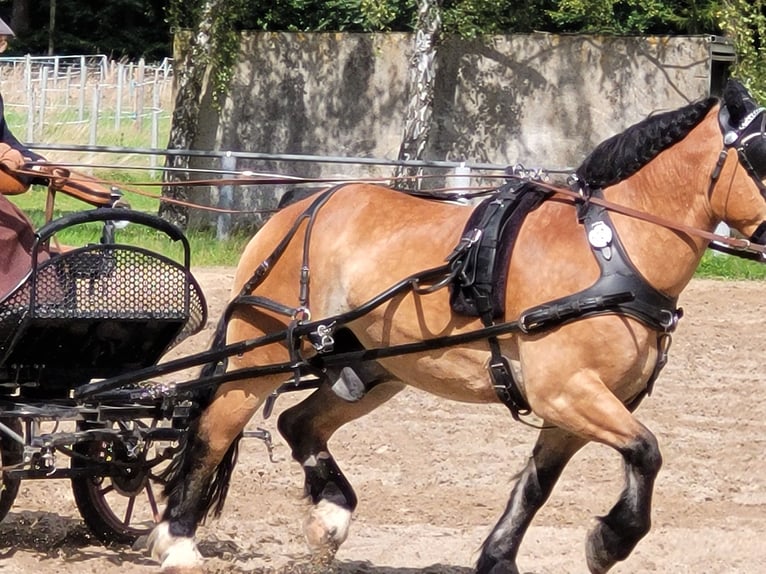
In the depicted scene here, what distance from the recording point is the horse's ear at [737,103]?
14.2 ft

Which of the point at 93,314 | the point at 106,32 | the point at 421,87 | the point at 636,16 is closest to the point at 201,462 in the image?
the point at 93,314

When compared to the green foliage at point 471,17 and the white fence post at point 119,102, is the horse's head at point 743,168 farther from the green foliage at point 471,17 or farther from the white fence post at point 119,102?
the white fence post at point 119,102

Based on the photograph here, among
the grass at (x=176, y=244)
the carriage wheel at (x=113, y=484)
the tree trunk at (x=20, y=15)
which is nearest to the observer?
the carriage wheel at (x=113, y=484)

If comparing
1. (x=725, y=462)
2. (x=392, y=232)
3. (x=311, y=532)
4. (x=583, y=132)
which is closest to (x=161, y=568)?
(x=311, y=532)

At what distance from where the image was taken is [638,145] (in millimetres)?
4582

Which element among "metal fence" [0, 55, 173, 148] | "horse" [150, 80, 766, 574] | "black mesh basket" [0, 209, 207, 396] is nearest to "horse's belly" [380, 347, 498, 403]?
"horse" [150, 80, 766, 574]

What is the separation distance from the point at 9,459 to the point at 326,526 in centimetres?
139

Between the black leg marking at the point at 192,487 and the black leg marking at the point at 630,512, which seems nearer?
the black leg marking at the point at 630,512

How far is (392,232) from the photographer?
4.94m

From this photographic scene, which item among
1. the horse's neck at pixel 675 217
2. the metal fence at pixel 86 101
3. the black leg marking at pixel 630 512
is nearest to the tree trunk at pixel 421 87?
the metal fence at pixel 86 101

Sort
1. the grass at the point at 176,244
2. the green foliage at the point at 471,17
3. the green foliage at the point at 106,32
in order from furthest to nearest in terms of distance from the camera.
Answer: the green foliage at the point at 106,32 → the green foliage at the point at 471,17 → the grass at the point at 176,244

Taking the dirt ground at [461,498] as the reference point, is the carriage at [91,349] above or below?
above

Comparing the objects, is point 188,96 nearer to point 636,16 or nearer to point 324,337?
point 324,337

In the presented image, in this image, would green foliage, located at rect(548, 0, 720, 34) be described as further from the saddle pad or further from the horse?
the saddle pad
